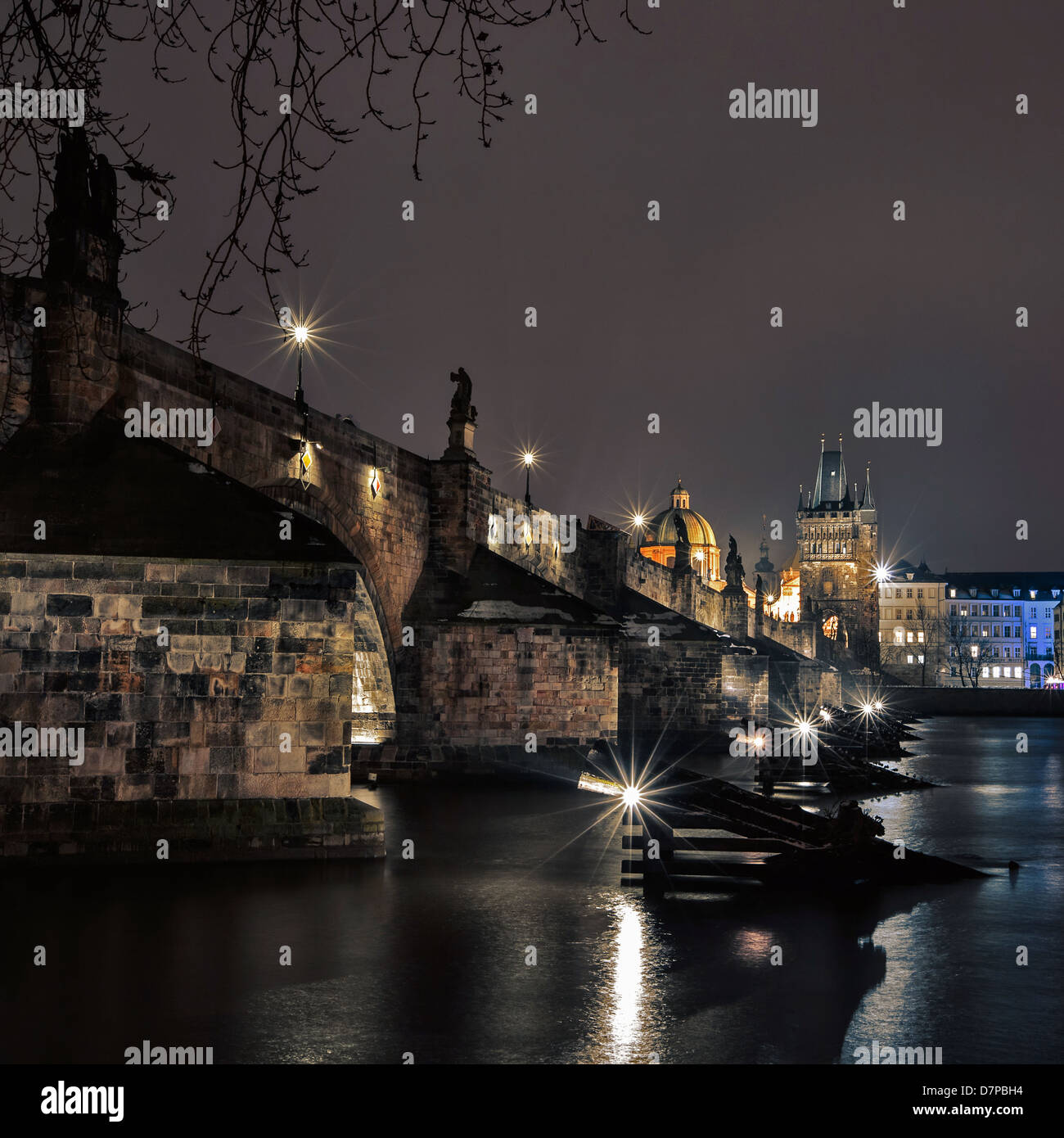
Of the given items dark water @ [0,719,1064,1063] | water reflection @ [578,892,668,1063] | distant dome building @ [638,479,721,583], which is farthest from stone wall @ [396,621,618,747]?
distant dome building @ [638,479,721,583]

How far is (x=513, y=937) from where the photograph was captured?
26.7ft

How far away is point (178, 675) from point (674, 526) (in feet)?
380

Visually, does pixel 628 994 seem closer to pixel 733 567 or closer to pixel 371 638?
pixel 371 638

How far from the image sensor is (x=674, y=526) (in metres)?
125

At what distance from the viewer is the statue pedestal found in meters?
24.0

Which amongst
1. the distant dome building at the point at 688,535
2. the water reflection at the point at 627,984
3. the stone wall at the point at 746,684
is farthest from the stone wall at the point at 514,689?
the distant dome building at the point at 688,535

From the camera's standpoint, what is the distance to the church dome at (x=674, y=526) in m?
126

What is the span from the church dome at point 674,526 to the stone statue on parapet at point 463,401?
99.8 m

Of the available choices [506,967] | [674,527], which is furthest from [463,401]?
[674,527]

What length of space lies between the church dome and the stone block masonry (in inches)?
4454

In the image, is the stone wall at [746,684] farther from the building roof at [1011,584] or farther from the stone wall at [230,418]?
the building roof at [1011,584]
